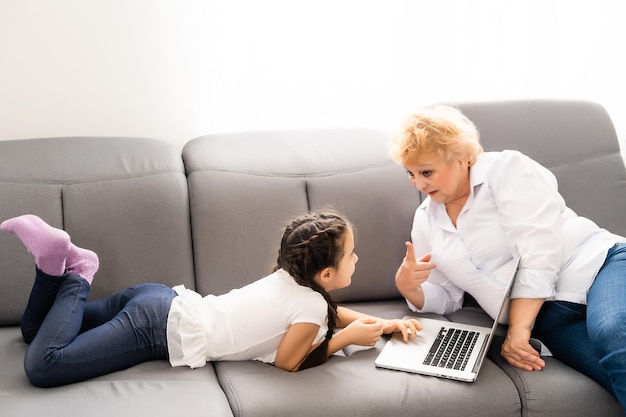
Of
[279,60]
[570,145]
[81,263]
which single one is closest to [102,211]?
[81,263]

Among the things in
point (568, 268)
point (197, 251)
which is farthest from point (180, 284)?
point (568, 268)

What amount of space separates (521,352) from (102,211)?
4.16 ft

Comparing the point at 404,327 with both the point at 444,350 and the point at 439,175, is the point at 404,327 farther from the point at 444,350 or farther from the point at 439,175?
the point at 439,175

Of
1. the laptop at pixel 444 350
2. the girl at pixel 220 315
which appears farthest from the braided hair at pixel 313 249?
the laptop at pixel 444 350

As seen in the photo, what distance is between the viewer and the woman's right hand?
221cm

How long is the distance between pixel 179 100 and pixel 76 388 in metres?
1.20

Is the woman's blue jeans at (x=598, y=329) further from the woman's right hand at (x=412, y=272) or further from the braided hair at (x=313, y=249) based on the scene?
the braided hair at (x=313, y=249)

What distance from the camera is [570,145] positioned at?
2.65 meters

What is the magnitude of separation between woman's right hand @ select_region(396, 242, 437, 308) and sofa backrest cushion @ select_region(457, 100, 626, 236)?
59 centimetres

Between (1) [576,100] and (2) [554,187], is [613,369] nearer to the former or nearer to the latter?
(2) [554,187]

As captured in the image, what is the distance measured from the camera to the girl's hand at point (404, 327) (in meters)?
2.14

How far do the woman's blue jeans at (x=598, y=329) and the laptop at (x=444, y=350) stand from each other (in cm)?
14

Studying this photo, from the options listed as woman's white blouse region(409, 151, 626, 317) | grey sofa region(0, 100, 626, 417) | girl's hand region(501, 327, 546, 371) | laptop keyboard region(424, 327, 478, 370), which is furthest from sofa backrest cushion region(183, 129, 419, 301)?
girl's hand region(501, 327, 546, 371)

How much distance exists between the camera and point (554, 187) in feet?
7.30
